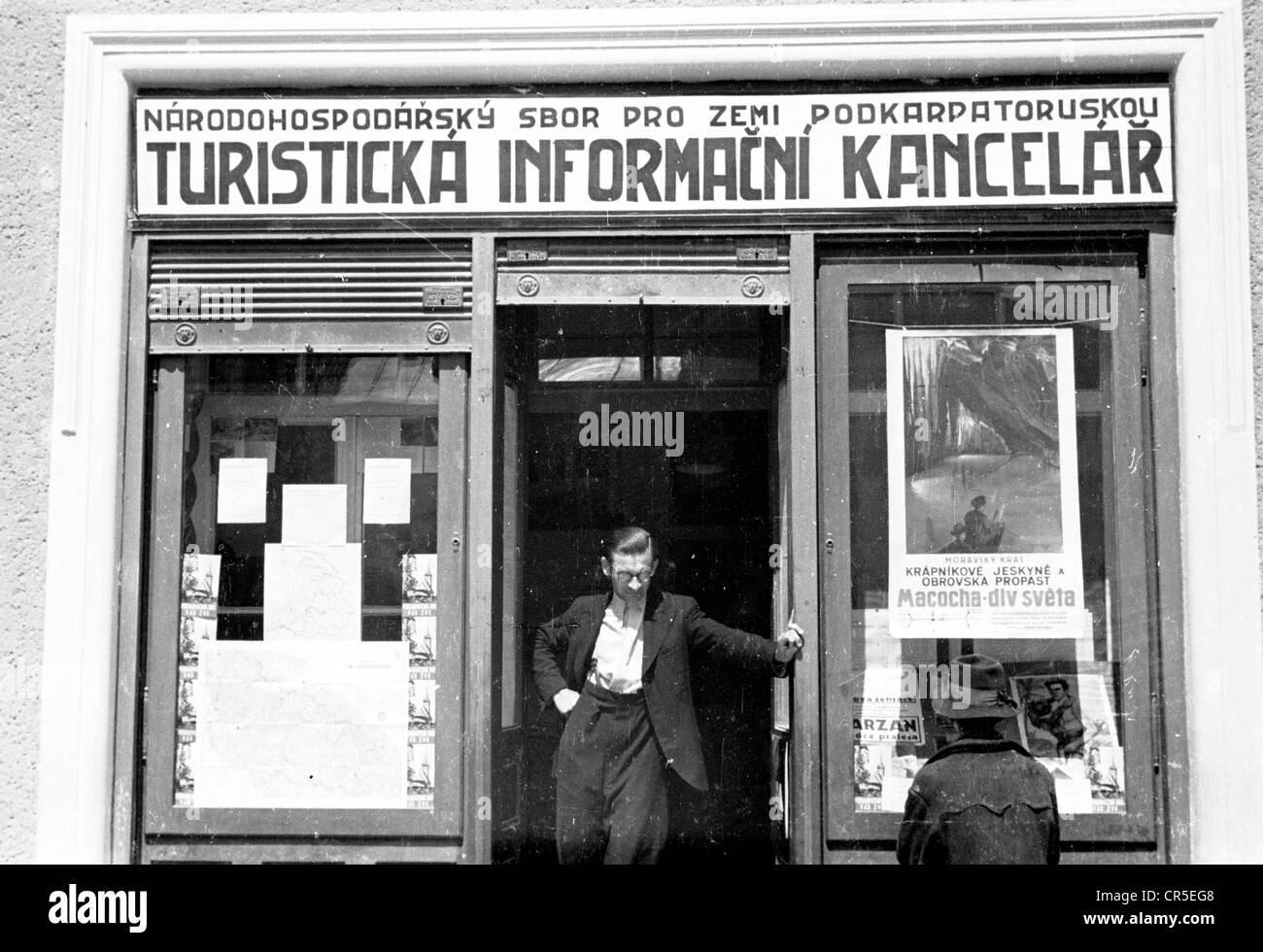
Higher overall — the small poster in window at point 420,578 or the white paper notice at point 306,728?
the small poster in window at point 420,578

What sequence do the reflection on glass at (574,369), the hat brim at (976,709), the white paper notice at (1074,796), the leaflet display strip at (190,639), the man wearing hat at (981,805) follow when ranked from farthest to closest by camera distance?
1. the reflection on glass at (574,369)
2. the leaflet display strip at (190,639)
3. the white paper notice at (1074,796)
4. the hat brim at (976,709)
5. the man wearing hat at (981,805)

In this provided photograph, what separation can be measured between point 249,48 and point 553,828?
2.96 metres

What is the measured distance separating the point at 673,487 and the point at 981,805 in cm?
147

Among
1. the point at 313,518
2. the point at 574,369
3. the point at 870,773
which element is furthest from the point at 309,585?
the point at 870,773

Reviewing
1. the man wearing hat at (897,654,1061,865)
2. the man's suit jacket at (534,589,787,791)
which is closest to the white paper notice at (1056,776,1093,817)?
the man wearing hat at (897,654,1061,865)

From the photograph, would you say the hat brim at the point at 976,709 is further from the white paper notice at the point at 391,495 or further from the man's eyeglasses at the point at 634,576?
the white paper notice at the point at 391,495

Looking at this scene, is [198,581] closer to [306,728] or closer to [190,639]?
[190,639]

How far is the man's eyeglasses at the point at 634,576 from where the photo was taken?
15.0ft

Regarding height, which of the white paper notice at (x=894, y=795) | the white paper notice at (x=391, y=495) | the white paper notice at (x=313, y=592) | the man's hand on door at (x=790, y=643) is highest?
the white paper notice at (x=391, y=495)

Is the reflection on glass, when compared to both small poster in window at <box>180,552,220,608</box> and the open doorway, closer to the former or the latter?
the open doorway

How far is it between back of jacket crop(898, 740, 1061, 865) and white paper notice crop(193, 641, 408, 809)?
1795 mm

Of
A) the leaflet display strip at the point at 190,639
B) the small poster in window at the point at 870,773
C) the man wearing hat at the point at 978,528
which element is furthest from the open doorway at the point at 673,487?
the leaflet display strip at the point at 190,639

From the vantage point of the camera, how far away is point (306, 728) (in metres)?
4.53

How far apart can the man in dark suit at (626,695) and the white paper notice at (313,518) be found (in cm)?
82
